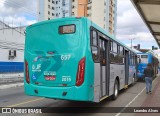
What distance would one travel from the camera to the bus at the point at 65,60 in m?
8.02

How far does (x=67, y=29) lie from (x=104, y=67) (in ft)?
7.77

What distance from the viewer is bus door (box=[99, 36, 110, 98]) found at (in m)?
9.52

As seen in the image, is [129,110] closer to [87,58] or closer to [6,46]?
[87,58]

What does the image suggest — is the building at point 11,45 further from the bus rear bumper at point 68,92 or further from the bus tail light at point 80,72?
the bus tail light at point 80,72

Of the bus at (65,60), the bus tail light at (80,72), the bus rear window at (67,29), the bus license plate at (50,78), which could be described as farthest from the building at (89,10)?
the bus tail light at (80,72)

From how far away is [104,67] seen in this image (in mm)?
9914

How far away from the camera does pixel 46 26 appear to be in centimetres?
884

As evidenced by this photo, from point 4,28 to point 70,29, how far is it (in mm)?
30681

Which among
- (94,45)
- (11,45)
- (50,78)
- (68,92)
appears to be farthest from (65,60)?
(11,45)

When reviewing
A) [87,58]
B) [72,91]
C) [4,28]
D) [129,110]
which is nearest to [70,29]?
[87,58]

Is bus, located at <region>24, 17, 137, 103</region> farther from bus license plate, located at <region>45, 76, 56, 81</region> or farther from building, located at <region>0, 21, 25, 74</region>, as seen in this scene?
building, located at <region>0, 21, 25, 74</region>

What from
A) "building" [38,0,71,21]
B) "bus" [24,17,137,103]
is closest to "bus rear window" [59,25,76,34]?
"bus" [24,17,137,103]

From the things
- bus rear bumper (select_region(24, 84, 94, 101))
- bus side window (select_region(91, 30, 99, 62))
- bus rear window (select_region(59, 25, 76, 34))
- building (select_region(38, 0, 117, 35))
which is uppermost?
building (select_region(38, 0, 117, 35))

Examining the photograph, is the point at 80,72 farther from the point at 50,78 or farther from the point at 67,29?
the point at 67,29
